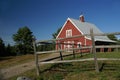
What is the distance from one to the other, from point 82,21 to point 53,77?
1279 inches

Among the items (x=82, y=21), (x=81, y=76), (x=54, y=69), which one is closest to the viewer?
(x=81, y=76)

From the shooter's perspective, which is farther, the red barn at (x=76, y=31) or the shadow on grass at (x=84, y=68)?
the red barn at (x=76, y=31)

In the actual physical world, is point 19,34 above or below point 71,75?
above

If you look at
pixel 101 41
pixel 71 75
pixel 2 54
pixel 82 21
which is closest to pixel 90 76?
pixel 71 75

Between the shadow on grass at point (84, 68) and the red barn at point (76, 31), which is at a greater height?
the red barn at point (76, 31)

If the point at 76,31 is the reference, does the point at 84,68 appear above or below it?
below

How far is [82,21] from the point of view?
40375 millimetres

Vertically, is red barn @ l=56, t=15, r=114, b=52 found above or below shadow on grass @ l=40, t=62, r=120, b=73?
above

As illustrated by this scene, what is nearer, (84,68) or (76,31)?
(84,68)

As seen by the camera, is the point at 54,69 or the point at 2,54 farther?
the point at 2,54

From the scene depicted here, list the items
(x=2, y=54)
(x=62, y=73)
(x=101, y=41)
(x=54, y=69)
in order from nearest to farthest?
(x=62, y=73), (x=54, y=69), (x=101, y=41), (x=2, y=54)

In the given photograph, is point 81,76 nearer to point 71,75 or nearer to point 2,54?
point 71,75

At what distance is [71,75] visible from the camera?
873 centimetres

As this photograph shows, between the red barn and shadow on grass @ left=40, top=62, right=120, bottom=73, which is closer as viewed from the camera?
shadow on grass @ left=40, top=62, right=120, bottom=73
